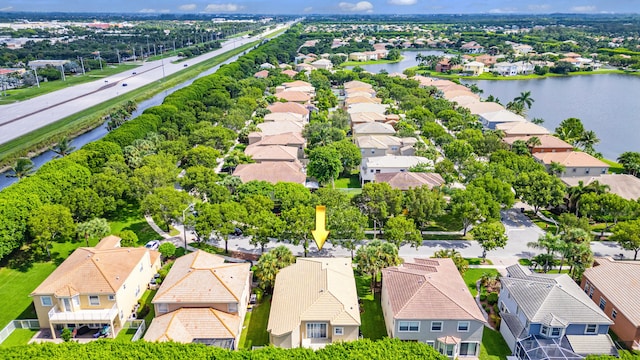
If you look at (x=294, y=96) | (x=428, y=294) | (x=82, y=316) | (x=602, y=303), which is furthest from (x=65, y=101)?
(x=602, y=303)

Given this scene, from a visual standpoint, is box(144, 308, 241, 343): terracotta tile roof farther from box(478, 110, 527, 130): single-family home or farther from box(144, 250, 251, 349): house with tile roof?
box(478, 110, 527, 130): single-family home

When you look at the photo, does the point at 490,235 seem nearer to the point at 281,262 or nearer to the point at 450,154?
the point at 281,262

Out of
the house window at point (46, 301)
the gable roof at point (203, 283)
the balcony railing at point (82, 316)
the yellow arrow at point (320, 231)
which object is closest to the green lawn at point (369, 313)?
the yellow arrow at point (320, 231)

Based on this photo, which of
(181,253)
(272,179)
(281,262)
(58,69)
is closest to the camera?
(281,262)

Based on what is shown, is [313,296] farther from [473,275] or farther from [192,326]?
[473,275]

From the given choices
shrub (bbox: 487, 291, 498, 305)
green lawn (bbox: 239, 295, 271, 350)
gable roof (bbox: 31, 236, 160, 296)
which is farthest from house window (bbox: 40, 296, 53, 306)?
shrub (bbox: 487, 291, 498, 305)

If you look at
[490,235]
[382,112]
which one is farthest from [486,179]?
[382,112]

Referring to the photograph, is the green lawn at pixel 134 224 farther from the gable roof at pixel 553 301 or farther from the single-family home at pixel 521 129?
the single-family home at pixel 521 129
